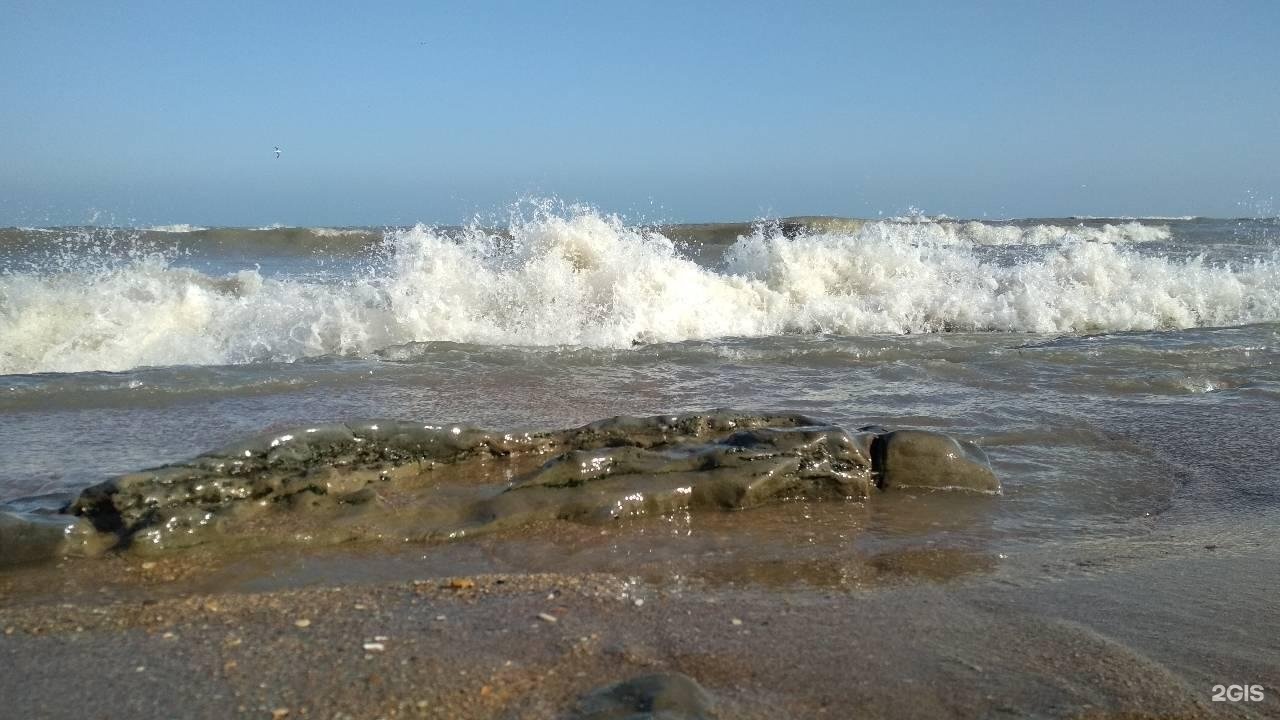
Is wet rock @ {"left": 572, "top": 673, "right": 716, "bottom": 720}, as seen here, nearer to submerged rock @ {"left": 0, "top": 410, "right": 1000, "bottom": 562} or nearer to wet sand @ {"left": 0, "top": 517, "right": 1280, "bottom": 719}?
wet sand @ {"left": 0, "top": 517, "right": 1280, "bottom": 719}

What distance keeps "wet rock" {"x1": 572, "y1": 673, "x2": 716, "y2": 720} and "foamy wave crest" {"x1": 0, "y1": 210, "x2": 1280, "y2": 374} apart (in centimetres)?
582

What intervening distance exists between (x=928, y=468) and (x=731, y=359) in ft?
11.1

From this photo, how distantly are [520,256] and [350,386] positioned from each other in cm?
380

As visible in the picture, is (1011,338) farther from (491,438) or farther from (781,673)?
(781,673)

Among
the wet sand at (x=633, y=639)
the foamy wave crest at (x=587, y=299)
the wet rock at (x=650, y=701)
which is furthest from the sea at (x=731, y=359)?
the wet rock at (x=650, y=701)

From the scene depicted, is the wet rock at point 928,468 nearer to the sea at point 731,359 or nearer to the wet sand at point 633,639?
the sea at point 731,359

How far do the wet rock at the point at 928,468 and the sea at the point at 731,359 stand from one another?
4.0 inches

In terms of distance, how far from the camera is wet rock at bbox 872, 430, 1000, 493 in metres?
3.63

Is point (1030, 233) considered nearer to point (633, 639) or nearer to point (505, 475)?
point (505, 475)

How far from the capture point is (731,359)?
697 cm

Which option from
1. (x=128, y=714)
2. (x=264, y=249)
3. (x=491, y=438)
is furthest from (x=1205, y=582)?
(x=264, y=249)

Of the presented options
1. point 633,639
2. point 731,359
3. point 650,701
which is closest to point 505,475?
point 633,639

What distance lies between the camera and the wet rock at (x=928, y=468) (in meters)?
3.63

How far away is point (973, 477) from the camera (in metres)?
3.65
